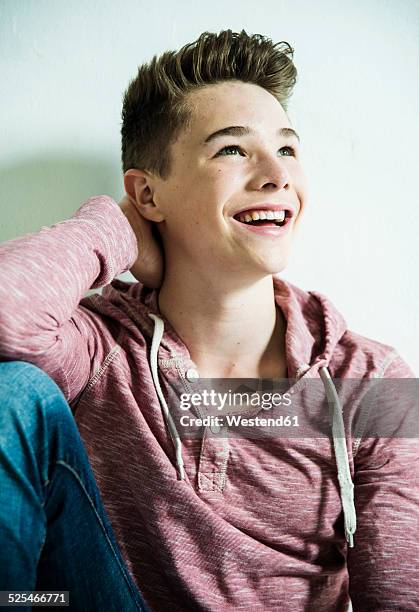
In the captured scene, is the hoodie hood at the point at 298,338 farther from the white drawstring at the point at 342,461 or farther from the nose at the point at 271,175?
the nose at the point at 271,175

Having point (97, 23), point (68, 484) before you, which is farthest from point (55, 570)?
point (97, 23)

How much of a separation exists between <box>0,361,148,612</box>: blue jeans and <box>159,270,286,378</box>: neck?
0.42 m

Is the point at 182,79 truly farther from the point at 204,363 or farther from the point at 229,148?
the point at 204,363

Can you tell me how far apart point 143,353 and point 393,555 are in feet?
1.98

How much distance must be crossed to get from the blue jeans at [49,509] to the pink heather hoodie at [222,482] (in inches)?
4.8

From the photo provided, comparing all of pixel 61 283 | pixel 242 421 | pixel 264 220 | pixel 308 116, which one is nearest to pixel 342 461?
pixel 242 421

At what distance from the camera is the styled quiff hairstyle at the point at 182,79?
136 centimetres

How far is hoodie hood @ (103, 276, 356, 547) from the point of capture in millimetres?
1199

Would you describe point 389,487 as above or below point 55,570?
above

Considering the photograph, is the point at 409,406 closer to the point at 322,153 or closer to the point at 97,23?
the point at 322,153

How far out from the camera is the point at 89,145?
1.58 metres

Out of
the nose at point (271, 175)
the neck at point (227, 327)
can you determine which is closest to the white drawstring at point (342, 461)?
the neck at point (227, 327)

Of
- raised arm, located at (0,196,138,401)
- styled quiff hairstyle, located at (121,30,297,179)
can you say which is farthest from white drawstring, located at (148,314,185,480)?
styled quiff hairstyle, located at (121,30,297,179)

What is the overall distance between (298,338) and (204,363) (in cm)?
21
